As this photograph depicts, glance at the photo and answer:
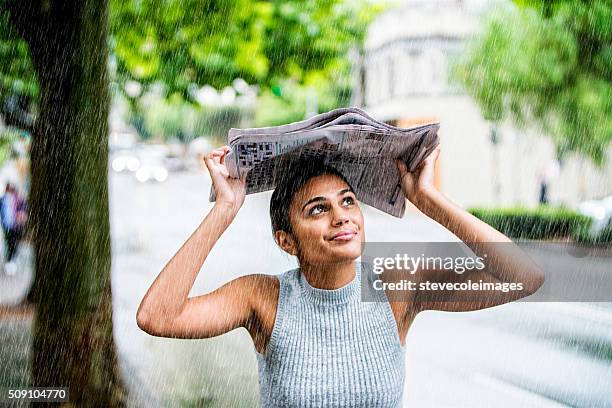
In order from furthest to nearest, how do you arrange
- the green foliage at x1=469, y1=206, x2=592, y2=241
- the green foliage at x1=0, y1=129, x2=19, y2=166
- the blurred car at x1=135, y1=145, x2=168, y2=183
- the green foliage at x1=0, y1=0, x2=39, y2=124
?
1. the green foliage at x1=0, y1=129, x2=19, y2=166
2. the green foliage at x1=0, y1=0, x2=39, y2=124
3. the blurred car at x1=135, y1=145, x2=168, y2=183
4. the green foliage at x1=469, y1=206, x2=592, y2=241

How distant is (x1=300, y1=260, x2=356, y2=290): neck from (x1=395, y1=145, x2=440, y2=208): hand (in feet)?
0.76

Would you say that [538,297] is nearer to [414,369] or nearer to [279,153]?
[414,369]

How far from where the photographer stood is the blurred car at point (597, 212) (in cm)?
326

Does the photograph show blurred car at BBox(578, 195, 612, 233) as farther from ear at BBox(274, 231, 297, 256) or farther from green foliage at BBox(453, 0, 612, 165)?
ear at BBox(274, 231, 297, 256)

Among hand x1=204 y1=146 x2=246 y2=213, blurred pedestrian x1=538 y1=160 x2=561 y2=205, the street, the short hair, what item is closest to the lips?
the short hair

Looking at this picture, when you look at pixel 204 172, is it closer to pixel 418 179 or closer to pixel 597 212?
pixel 418 179

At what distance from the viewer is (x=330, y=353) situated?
1.58 meters

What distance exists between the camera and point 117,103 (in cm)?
308

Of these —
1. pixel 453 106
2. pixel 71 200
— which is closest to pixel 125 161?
pixel 71 200

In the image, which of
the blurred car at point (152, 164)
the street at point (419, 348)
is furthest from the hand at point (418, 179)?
the blurred car at point (152, 164)

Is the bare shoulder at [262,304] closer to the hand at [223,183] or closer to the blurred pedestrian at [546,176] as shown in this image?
the hand at [223,183]

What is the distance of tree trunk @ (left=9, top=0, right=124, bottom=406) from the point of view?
2.88 m

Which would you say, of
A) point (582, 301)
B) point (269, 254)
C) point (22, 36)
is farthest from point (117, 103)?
point (582, 301)

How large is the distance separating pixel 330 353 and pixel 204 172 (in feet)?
3.75
